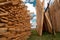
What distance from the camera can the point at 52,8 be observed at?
1821 millimetres

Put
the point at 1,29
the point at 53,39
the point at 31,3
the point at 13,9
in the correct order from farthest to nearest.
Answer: the point at 31,3 < the point at 53,39 < the point at 13,9 < the point at 1,29

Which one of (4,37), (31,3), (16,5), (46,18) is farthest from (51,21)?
(4,37)

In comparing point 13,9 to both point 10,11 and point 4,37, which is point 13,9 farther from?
point 4,37

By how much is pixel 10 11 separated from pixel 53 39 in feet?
2.44

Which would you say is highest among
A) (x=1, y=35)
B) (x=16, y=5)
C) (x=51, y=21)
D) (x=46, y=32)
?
(x=16, y=5)

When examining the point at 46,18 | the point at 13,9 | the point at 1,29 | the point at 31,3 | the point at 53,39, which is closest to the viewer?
the point at 1,29

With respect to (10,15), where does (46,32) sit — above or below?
below

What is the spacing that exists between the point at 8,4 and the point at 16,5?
90mm

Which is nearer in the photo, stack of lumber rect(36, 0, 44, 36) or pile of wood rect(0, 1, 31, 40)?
pile of wood rect(0, 1, 31, 40)

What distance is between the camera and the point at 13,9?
810mm

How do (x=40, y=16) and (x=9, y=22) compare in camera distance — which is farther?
(x=40, y=16)

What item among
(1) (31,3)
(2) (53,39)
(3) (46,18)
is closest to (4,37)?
(2) (53,39)

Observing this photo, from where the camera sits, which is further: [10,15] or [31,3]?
[31,3]

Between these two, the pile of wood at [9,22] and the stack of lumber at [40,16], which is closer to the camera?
the pile of wood at [9,22]
